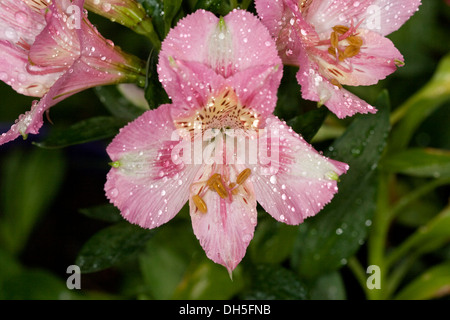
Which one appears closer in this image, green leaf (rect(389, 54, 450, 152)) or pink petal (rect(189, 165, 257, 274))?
pink petal (rect(189, 165, 257, 274))

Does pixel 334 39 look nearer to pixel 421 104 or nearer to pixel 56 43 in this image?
pixel 56 43

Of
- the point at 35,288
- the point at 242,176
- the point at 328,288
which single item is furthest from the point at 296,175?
the point at 35,288

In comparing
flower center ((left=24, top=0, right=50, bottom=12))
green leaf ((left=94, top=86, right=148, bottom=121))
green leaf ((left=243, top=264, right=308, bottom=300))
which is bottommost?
green leaf ((left=243, top=264, right=308, bottom=300))

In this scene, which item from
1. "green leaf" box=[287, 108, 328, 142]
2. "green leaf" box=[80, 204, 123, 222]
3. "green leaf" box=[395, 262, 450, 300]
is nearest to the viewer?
"green leaf" box=[287, 108, 328, 142]

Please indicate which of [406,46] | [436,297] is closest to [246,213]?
[436,297]

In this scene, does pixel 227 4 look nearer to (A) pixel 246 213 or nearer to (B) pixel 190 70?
(B) pixel 190 70

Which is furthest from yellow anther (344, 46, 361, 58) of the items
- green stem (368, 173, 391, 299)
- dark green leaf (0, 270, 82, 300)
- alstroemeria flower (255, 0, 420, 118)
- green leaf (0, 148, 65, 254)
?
green leaf (0, 148, 65, 254)

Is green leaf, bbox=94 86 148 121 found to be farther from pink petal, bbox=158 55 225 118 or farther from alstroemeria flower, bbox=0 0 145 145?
pink petal, bbox=158 55 225 118
